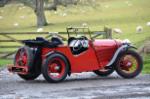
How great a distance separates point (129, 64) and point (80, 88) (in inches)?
112

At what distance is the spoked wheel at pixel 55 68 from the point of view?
14648mm

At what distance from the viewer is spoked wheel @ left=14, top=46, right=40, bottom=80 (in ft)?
49.1

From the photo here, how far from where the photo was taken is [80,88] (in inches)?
525

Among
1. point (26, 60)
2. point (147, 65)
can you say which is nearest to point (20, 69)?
point (26, 60)

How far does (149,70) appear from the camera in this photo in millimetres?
18297

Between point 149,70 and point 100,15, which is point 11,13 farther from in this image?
point 149,70

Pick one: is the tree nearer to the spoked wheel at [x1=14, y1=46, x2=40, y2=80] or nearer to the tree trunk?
the tree trunk

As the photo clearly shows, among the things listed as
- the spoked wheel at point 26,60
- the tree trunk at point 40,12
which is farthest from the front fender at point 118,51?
the tree trunk at point 40,12

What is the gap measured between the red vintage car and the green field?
2568 centimetres

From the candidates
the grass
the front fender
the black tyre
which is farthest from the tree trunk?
the front fender

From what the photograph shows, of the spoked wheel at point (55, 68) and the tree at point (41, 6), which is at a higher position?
the spoked wheel at point (55, 68)

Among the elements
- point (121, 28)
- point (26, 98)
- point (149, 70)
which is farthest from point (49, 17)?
point (26, 98)

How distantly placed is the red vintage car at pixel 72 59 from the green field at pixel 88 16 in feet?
84.3

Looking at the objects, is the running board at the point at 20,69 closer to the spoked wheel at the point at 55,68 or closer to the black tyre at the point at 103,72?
the spoked wheel at the point at 55,68
